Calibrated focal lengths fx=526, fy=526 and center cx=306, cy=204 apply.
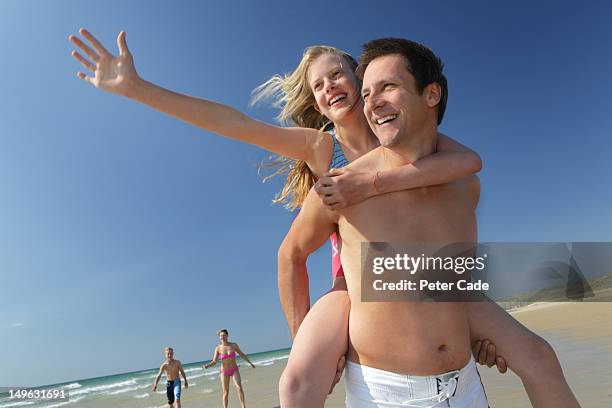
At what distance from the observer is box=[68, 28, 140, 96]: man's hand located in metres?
2.44

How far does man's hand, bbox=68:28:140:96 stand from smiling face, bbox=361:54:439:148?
1.10m

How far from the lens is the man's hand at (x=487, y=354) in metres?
2.45

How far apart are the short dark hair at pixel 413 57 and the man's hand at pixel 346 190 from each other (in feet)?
1.57

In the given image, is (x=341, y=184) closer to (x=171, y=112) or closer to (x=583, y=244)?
(x=171, y=112)

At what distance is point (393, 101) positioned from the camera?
2.28 m

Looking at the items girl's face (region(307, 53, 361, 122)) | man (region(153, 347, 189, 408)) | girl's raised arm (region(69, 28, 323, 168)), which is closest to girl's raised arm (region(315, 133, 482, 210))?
girl's raised arm (region(69, 28, 323, 168))

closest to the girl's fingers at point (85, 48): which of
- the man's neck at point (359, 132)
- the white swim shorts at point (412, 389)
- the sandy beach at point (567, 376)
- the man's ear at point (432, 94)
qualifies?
the man's neck at point (359, 132)

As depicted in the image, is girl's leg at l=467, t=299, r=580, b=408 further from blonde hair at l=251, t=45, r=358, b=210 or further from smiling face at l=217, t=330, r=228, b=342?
smiling face at l=217, t=330, r=228, b=342

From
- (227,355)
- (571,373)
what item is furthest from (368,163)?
(227,355)

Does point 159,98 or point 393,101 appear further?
point 159,98

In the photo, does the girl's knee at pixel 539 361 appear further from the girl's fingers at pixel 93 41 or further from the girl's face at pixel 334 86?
the girl's fingers at pixel 93 41

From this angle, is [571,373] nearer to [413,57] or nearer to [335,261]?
[335,261]

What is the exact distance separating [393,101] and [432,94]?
0.83 ft

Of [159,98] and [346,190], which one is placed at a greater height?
[159,98]
